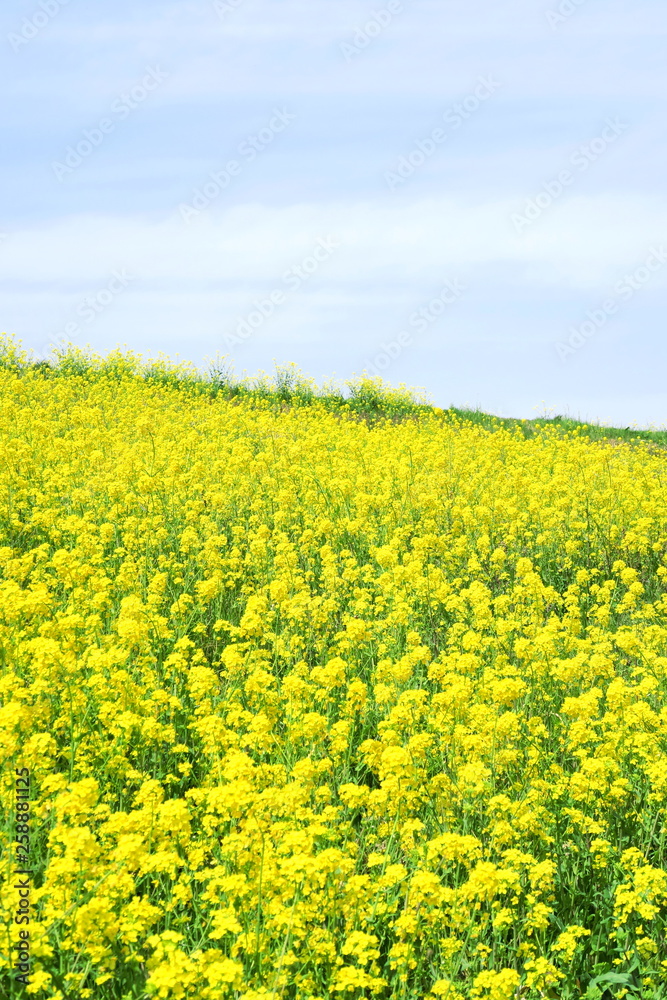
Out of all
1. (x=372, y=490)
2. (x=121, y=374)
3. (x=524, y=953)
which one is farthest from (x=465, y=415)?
(x=524, y=953)

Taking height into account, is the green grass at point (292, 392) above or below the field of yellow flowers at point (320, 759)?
above

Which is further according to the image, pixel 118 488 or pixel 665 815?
pixel 118 488

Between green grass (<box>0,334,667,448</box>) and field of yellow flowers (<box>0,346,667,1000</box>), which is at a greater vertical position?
green grass (<box>0,334,667,448</box>)

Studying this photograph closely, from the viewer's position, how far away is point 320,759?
15.8 ft

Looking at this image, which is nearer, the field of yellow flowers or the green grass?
the field of yellow flowers

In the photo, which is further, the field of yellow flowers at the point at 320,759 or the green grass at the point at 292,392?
→ the green grass at the point at 292,392

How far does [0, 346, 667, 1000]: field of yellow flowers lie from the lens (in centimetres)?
338

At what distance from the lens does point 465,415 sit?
21.2 meters

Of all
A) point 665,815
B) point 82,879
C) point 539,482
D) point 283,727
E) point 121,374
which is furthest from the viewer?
point 121,374

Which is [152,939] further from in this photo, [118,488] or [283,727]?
[118,488]

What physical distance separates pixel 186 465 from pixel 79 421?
2.85 metres

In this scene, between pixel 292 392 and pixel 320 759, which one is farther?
pixel 292 392

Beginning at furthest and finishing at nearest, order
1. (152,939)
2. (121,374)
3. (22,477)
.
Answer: (121,374) → (22,477) → (152,939)

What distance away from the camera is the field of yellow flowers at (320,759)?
11.1 feet
